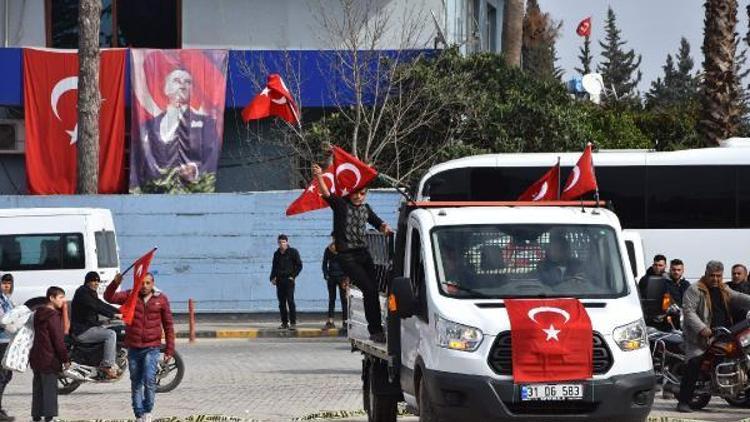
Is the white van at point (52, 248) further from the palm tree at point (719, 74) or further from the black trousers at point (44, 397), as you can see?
the palm tree at point (719, 74)

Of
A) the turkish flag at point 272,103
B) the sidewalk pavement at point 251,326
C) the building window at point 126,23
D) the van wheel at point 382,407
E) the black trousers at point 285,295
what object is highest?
the building window at point 126,23

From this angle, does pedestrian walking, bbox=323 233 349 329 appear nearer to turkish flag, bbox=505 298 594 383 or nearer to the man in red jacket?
the man in red jacket

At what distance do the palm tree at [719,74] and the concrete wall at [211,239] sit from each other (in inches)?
456

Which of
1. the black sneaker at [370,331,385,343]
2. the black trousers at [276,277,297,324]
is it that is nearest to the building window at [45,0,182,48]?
the black trousers at [276,277,297,324]

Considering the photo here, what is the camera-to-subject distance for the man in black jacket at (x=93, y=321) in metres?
19.6

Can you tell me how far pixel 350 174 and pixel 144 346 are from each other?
2798 mm

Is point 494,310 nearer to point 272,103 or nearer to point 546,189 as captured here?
point 546,189

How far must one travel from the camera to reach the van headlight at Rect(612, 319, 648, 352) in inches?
499

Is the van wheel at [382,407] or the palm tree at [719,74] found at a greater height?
the palm tree at [719,74]

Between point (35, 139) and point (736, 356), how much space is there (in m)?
22.9

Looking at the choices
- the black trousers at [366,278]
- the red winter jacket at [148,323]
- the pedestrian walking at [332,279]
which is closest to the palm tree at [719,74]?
the pedestrian walking at [332,279]

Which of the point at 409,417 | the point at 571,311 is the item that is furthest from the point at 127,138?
the point at 571,311

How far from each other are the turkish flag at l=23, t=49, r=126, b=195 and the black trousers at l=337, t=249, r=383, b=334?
72.5 ft

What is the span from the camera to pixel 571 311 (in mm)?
12641
